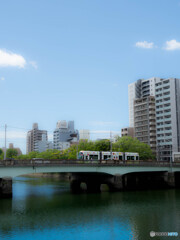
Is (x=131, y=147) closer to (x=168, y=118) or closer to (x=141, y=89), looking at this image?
(x=168, y=118)

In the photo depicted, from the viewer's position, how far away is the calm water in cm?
2778

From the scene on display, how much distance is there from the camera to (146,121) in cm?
13988

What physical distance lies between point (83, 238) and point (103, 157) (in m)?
43.9

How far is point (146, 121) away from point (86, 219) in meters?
110

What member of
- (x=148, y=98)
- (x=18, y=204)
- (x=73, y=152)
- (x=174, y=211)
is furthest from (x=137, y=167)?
(x=148, y=98)

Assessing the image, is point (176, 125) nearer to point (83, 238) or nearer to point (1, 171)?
point (1, 171)

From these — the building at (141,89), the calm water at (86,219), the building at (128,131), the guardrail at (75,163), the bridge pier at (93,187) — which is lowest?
the bridge pier at (93,187)

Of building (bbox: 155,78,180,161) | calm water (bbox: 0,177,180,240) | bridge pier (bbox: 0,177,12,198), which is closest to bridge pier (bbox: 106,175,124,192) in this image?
calm water (bbox: 0,177,180,240)

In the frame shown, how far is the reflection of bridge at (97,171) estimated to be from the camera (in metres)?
49.5

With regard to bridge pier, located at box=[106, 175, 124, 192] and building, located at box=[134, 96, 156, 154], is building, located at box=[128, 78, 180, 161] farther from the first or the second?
bridge pier, located at box=[106, 175, 124, 192]

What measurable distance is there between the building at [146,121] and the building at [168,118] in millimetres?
3254

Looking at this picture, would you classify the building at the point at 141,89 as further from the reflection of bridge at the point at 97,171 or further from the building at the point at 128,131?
the reflection of bridge at the point at 97,171

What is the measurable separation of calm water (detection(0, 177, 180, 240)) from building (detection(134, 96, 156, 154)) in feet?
299

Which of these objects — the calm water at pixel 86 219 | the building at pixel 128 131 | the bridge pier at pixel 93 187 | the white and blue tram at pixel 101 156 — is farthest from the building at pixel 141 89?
the calm water at pixel 86 219
